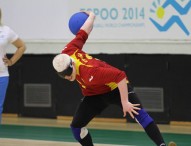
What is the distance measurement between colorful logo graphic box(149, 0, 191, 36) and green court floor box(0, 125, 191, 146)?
192cm

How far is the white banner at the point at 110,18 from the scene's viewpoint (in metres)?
9.41

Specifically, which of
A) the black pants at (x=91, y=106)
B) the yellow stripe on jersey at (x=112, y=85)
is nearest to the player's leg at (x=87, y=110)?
the black pants at (x=91, y=106)

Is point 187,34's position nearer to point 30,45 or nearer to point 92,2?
point 92,2

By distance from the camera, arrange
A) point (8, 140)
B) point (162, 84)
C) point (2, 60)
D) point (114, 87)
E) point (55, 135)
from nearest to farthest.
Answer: point (114, 87), point (2, 60), point (8, 140), point (55, 135), point (162, 84)

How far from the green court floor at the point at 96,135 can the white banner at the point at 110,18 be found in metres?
1.82

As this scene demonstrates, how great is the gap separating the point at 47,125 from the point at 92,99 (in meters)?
3.88

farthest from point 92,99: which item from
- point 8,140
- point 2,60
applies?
point 8,140

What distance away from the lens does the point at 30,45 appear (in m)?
10.8

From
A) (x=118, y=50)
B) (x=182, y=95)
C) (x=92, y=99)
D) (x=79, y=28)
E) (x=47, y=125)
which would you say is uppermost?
(x=79, y=28)

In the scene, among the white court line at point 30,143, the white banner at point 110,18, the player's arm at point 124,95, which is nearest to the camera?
the player's arm at point 124,95

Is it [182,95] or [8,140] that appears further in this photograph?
[182,95]

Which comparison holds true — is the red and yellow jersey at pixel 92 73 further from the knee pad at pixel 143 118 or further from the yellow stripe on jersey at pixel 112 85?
the knee pad at pixel 143 118

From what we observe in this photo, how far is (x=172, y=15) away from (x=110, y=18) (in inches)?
46.5

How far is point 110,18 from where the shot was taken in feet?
32.6
